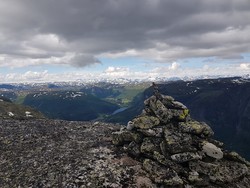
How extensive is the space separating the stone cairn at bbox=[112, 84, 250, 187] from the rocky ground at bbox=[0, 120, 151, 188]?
1856 millimetres

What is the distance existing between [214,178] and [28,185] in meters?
19.7

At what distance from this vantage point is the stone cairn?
32.4 m

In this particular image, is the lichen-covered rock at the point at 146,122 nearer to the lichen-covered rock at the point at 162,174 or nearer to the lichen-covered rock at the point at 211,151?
the lichen-covered rock at the point at 162,174

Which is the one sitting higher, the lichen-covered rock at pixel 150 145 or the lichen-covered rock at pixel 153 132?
the lichen-covered rock at pixel 153 132

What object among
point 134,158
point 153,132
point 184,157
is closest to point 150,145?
point 153,132

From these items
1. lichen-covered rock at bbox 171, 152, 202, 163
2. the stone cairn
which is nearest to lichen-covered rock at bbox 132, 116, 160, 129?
the stone cairn

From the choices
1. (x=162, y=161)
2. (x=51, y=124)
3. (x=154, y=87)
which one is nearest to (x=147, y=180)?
(x=162, y=161)

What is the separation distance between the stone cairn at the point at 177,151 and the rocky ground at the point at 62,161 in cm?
186

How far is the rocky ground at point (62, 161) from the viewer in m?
31.4

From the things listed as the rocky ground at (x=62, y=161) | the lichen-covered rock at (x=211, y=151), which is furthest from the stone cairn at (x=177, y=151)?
the rocky ground at (x=62, y=161)

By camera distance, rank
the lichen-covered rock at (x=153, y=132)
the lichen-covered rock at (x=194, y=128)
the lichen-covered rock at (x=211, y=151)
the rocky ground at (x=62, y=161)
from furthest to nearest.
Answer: the lichen-covered rock at (x=194, y=128), the lichen-covered rock at (x=153, y=132), the lichen-covered rock at (x=211, y=151), the rocky ground at (x=62, y=161)

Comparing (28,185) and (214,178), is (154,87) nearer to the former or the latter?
(214,178)

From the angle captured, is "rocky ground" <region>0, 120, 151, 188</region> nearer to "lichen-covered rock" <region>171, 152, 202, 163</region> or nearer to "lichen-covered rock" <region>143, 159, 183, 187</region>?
"lichen-covered rock" <region>143, 159, 183, 187</region>

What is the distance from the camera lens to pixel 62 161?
3494 cm
